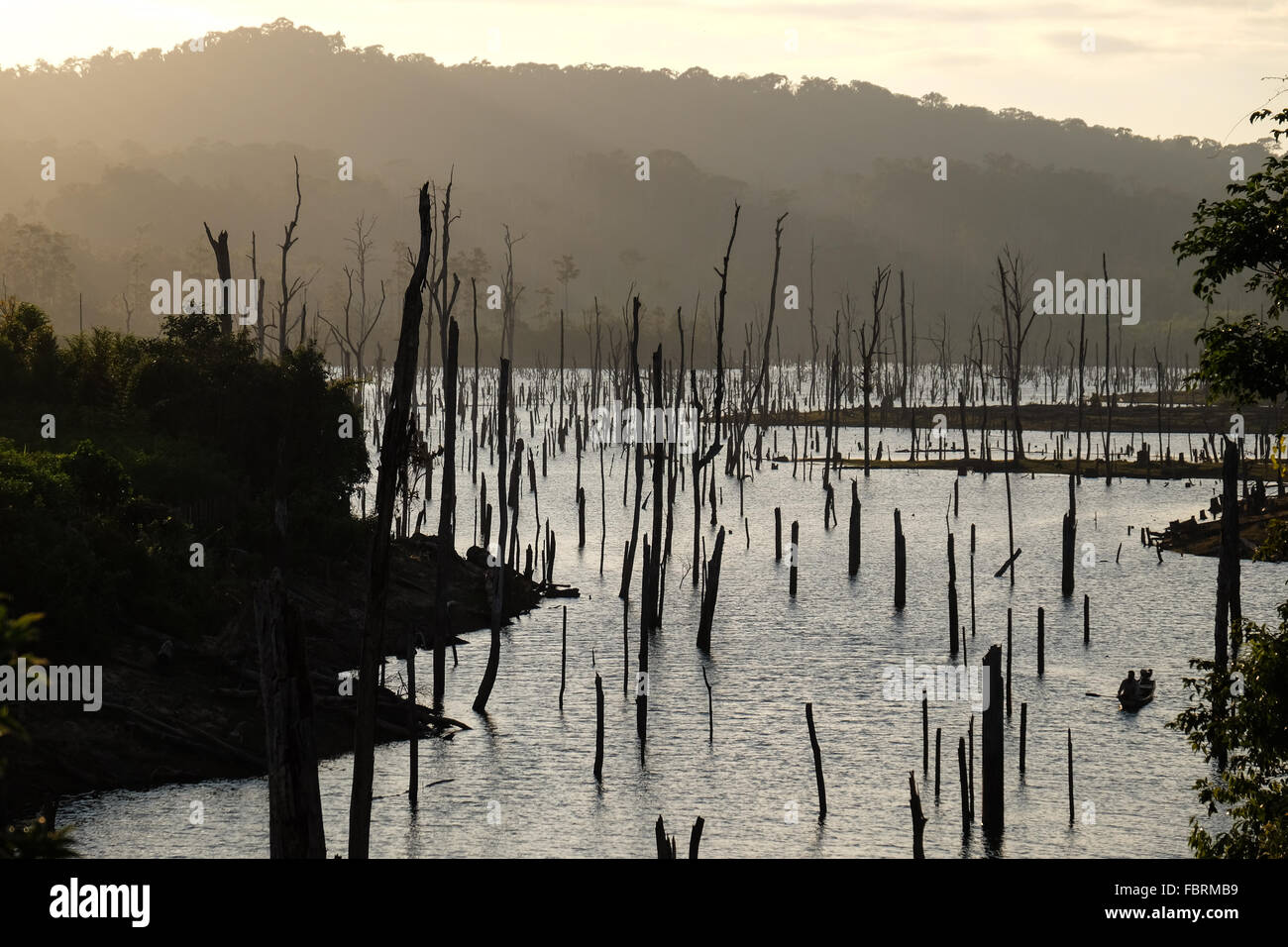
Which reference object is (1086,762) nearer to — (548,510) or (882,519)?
(882,519)

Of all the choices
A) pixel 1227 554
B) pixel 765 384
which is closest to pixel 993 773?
pixel 1227 554

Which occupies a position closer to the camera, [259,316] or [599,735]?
[599,735]

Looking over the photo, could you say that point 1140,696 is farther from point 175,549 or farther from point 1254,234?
point 175,549

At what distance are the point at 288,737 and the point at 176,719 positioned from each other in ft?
43.4

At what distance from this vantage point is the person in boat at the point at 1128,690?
33.0m

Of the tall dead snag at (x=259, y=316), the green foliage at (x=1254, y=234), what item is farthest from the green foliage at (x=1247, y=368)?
the tall dead snag at (x=259, y=316)

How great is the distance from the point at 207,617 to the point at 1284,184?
982 inches

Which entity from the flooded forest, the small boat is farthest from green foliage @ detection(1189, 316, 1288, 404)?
the small boat

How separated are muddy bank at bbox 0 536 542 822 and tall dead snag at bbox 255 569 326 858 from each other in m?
8.21

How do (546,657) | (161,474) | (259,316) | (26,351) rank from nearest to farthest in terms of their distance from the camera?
(161,474)
(546,657)
(26,351)
(259,316)

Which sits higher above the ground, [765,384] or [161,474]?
[765,384]

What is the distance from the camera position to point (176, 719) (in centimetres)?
2905

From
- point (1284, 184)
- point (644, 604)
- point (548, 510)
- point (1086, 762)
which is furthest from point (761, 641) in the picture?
point (548, 510)
